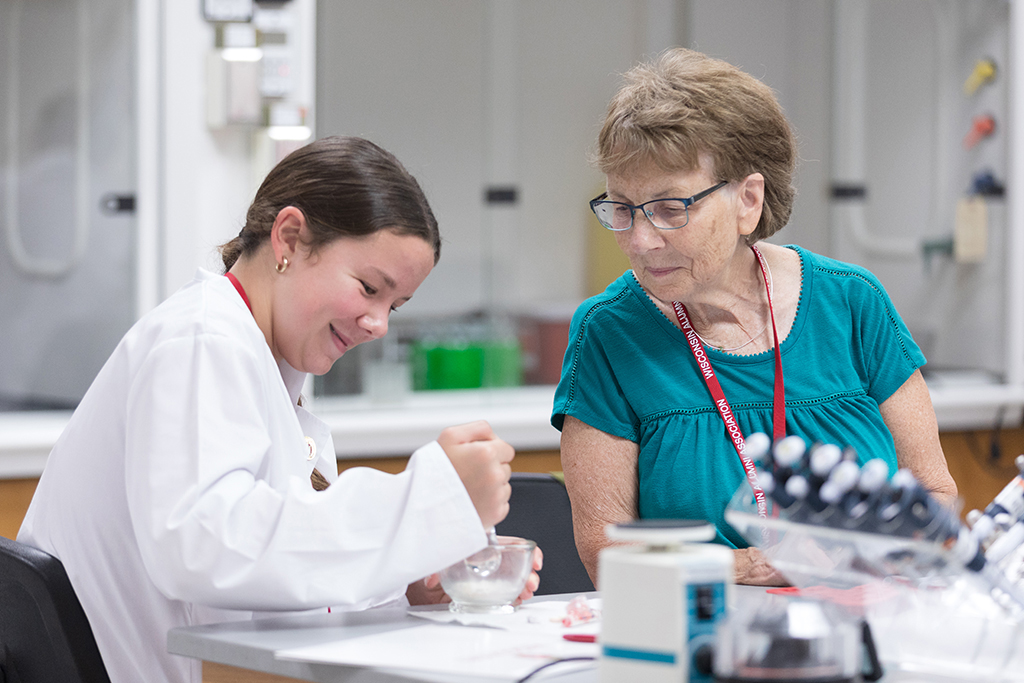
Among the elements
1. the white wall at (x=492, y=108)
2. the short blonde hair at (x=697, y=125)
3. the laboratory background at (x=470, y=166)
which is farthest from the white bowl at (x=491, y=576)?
the white wall at (x=492, y=108)

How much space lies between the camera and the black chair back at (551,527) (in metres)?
1.80

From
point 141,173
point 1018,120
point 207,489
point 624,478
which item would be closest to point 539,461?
point 141,173

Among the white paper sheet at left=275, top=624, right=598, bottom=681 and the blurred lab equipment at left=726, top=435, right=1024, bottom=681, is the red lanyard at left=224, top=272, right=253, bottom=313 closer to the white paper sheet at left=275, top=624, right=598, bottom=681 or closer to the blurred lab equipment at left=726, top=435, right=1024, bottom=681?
the white paper sheet at left=275, top=624, right=598, bottom=681

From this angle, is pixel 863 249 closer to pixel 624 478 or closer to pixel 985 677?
pixel 624 478

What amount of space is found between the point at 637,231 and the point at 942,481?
1.96 ft

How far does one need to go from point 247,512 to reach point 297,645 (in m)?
0.14

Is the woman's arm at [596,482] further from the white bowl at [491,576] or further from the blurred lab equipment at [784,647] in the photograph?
the blurred lab equipment at [784,647]

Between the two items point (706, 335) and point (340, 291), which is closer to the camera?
point (340, 291)

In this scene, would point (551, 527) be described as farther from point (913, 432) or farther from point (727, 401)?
point (913, 432)

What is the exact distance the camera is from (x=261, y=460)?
1.20 metres

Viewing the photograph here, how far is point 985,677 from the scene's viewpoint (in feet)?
3.10

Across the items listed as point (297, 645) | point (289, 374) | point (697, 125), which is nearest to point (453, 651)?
point (297, 645)

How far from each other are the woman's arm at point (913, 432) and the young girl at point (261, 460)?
28.8 inches

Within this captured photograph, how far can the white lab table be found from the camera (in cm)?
97
